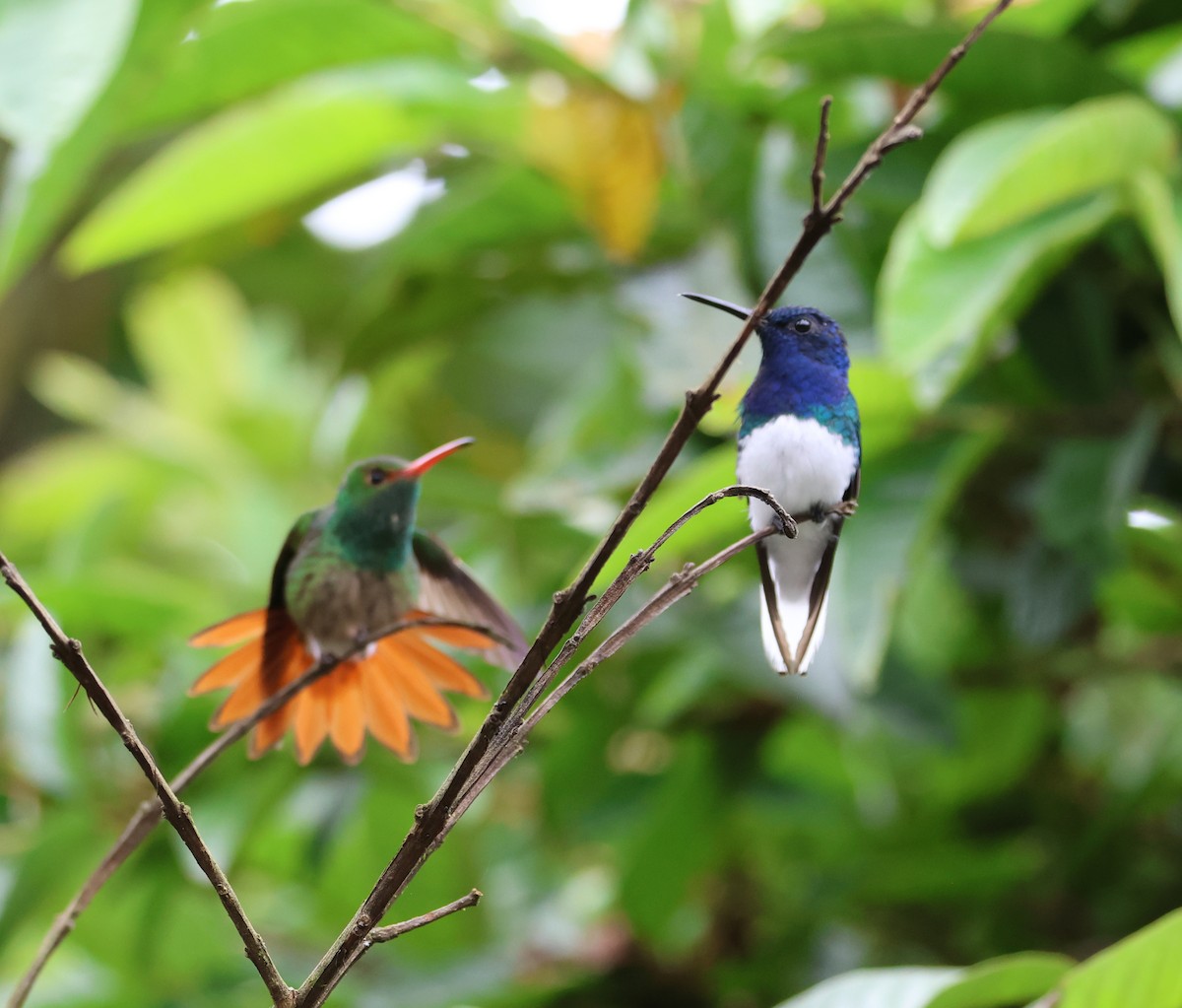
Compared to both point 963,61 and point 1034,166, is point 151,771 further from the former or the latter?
point 963,61

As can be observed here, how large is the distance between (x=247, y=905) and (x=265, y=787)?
669mm

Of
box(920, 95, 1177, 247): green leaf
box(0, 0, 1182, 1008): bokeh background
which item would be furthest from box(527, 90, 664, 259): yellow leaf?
box(920, 95, 1177, 247): green leaf

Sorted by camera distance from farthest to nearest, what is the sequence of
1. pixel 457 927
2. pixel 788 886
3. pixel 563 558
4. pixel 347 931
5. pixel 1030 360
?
pixel 788 886 → pixel 457 927 → pixel 563 558 → pixel 1030 360 → pixel 347 931

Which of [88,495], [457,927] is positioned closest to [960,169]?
[457,927]

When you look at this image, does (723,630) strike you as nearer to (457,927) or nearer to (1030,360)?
(1030,360)

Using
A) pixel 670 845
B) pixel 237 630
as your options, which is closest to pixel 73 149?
pixel 237 630

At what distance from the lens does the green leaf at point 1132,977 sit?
0.59 metres

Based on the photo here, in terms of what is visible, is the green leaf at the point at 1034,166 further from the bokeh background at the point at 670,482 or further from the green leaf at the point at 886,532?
the green leaf at the point at 886,532

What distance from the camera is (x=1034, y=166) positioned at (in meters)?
0.68

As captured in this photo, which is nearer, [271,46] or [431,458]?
[431,458]

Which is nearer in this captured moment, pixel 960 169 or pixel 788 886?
pixel 960 169

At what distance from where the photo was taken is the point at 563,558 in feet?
3.55

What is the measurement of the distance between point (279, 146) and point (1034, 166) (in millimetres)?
→ 648

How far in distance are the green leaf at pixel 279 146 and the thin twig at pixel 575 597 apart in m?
0.82
